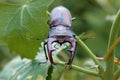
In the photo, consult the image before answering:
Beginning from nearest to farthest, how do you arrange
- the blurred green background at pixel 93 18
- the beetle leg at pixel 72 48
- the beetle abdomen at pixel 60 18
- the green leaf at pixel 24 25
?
the beetle leg at pixel 72 48 < the beetle abdomen at pixel 60 18 < the green leaf at pixel 24 25 < the blurred green background at pixel 93 18

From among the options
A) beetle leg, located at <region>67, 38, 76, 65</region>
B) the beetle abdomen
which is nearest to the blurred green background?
the beetle abdomen

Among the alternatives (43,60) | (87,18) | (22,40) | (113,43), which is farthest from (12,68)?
(87,18)

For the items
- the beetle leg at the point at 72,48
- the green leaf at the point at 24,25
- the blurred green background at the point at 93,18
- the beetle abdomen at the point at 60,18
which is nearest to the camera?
the beetle leg at the point at 72,48

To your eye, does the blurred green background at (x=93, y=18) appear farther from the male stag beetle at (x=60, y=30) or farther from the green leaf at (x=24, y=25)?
the male stag beetle at (x=60, y=30)

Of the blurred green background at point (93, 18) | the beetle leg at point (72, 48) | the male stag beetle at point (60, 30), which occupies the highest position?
the male stag beetle at point (60, 30)

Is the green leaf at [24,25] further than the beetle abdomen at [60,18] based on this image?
Yes

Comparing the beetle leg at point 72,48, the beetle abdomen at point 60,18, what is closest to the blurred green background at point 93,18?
the beetle abdomen at point 60,18

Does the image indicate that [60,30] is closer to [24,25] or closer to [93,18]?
[24,25]

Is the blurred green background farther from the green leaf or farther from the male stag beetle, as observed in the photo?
the male stag beetle

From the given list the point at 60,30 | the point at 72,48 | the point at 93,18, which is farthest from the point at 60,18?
the point at 93,18
